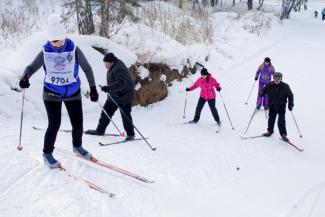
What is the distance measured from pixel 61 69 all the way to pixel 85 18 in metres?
6.33

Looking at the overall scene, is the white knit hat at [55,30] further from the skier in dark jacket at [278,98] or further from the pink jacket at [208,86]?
the skier in dark jacket at [278,98]

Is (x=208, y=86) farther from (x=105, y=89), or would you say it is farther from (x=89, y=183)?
(x=89, y=183)

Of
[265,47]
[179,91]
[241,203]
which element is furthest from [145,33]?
[265,47]

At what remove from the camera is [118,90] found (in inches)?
272

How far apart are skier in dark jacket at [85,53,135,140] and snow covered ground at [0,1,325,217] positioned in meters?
0.40

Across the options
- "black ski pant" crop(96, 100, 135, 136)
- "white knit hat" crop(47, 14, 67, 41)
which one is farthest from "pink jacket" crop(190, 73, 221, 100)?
"white knit hat" crop(47, 14, 67, 41)

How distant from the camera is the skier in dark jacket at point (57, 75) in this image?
179 inches

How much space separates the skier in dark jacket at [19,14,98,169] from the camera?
454 centimetres

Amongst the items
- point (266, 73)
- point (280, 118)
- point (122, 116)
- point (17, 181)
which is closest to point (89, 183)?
point (17, 181)

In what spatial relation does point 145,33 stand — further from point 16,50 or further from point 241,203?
point 241,203

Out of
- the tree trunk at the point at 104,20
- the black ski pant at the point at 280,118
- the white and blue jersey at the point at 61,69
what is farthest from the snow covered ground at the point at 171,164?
the tree trunk at the point at 104,20

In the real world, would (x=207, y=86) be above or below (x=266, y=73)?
above

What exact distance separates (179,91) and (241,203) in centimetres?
653

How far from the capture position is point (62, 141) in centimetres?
654
